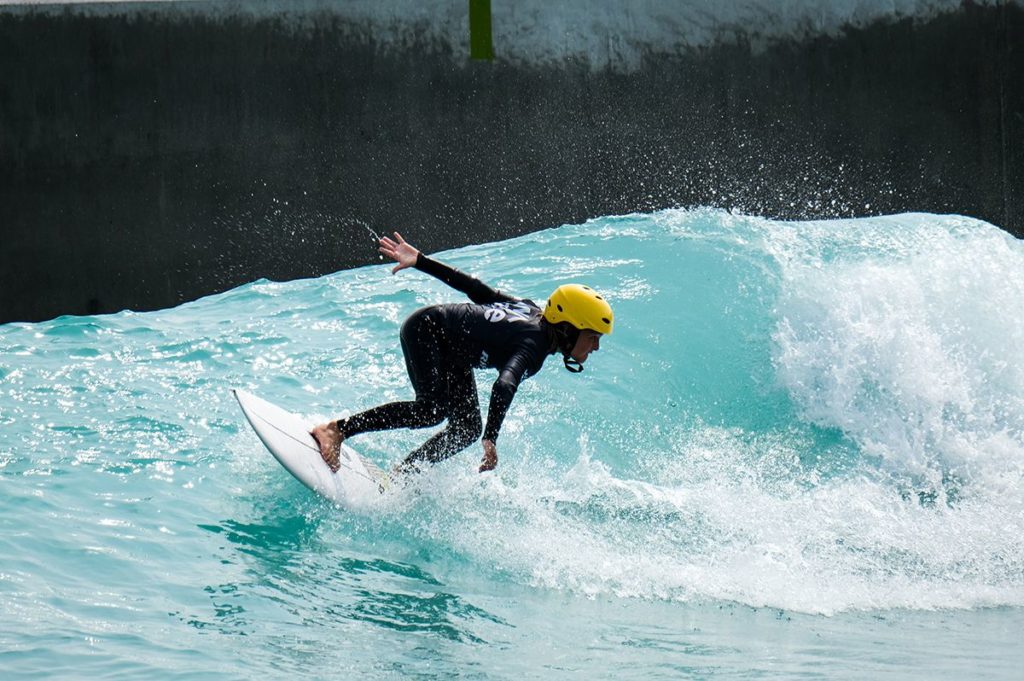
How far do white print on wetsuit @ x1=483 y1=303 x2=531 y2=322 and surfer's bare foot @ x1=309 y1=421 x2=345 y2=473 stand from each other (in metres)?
1.02

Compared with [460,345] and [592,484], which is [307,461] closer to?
[460,345]

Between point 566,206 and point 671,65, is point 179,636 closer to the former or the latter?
point 566,206

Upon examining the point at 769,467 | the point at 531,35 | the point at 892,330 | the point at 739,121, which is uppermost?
the point at 531,35

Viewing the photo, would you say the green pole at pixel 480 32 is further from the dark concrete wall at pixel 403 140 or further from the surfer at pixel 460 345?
the surfer at pixel 460 345

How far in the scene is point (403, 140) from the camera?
464 inches

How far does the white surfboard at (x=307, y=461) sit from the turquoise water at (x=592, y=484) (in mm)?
137

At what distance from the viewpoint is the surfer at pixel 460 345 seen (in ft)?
19.4

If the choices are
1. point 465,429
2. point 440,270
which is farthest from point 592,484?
point 440,270

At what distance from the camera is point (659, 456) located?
310 inches

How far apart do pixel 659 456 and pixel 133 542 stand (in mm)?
3559

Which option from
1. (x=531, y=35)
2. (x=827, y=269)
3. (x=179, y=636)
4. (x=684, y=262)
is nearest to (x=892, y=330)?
(x=827, y=269)

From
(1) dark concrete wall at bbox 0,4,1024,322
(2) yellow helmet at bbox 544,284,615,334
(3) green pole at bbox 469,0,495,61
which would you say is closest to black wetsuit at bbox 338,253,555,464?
(2) yellow helmet at bbox 544,284,615,334

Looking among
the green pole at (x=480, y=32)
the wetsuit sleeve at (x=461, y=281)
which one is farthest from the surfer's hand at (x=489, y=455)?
the green pole at (x=480, y=32)

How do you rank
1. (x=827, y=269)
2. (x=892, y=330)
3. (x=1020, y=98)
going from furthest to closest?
(x=1020, y=98)
(x=827, y=269)
(x=892, y=330)
